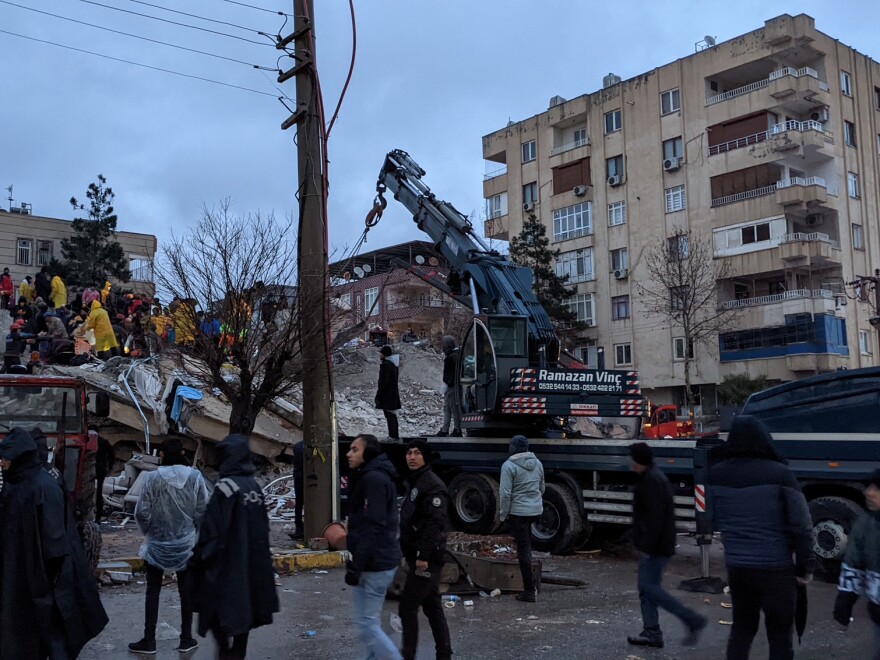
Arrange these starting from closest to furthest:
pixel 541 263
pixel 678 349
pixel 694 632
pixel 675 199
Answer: pixel 694 632, pixel 678 349, pixel 675 199, pixel 541 263

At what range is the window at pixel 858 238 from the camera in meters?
41.3

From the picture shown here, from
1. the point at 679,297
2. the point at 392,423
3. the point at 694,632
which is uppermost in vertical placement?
the point at 679,297

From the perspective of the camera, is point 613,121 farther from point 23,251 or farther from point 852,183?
point 23,251

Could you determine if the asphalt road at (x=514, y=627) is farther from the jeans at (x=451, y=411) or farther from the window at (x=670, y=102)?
the window at (x=670, y=102)

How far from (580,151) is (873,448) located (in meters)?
39.5

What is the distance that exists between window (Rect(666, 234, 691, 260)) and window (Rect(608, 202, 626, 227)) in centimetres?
419

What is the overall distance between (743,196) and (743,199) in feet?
0.75

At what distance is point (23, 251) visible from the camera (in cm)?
5122

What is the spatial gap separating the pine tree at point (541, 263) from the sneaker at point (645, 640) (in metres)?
38.0

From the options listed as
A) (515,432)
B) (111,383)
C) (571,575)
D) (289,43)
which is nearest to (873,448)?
(571,575)

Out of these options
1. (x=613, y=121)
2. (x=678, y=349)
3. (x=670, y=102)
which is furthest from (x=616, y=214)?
(x=678, y=349)

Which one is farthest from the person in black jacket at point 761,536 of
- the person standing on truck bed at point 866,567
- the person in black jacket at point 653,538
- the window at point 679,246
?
the window at point 679,246

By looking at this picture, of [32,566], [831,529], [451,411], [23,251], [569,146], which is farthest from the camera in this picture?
[23,251]

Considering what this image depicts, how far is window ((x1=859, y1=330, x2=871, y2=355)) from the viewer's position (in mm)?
40594
